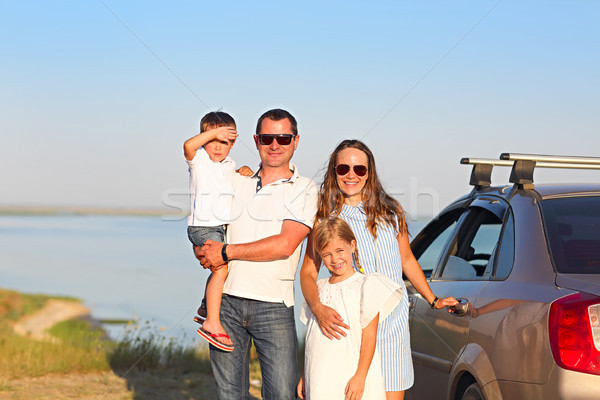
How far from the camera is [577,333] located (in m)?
2.93

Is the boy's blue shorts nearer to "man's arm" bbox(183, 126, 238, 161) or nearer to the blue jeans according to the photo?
the blue jeans

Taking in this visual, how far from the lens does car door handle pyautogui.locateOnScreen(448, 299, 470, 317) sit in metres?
3.93

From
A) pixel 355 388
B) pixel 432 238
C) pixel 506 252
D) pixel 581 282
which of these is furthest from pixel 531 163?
pixel 355 388

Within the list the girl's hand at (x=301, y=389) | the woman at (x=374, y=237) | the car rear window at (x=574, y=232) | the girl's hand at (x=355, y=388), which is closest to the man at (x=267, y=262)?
the woman at (x=374, y=237)

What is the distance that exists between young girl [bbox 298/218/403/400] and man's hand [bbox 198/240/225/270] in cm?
60

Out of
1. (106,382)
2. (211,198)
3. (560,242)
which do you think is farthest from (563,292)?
(106,382)

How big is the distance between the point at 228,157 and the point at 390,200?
1.18m

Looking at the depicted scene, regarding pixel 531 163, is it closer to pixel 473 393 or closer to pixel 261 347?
pixel 473 393

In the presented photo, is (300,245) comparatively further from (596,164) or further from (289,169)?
(596,164)

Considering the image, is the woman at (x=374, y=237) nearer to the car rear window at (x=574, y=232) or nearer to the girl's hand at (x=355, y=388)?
the girl's hand at (x=355, y=388)

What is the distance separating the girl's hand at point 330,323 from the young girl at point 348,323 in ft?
0.10

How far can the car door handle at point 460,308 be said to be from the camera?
155 inches

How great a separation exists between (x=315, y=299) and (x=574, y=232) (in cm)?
134

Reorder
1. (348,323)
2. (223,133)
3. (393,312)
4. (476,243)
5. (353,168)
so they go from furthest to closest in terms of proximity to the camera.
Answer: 1. (476,243)
2. (223,133)
3. (353,168)
4. (393,312)
5. (348,323)
